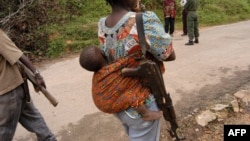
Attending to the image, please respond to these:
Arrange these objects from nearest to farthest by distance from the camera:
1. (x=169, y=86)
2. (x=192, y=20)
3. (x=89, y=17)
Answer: (x=169, y=86)
(x=192, y=20)
(x=89, y=17)

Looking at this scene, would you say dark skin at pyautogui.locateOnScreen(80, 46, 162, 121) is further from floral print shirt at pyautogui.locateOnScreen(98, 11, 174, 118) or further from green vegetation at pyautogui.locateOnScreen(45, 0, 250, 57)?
green vegetation at pyautogui.locateOnScreen(45, 0, 250, 57)

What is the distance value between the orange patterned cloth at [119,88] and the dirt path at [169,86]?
1.63 metres

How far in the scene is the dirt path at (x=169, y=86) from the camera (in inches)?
147

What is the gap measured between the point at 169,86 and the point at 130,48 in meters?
3.20

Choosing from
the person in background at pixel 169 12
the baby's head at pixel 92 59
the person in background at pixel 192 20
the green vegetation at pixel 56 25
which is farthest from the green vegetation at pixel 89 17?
the baby's head at pixel 92 59

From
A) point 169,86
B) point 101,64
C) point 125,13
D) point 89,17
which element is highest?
point 125,13

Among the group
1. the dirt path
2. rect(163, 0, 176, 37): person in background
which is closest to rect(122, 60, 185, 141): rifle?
the dirt path

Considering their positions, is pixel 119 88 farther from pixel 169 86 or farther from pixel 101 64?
pixel 169 86

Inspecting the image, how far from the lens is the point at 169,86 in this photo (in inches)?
194

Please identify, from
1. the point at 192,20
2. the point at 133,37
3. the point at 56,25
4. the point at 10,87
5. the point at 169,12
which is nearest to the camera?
the point at 133,37

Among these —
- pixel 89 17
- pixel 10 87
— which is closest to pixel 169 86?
pixel 10 87

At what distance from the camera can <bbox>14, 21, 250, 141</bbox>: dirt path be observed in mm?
3722

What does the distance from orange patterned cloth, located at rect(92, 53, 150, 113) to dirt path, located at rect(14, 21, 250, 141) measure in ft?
5.34

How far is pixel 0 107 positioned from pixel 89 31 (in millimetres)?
6433
